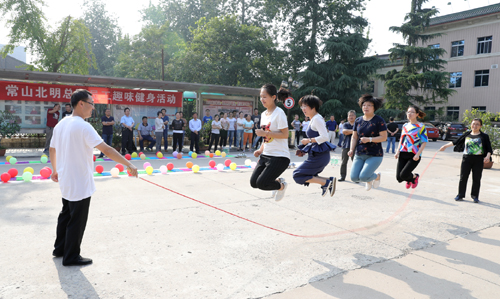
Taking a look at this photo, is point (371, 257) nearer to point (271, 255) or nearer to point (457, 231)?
point (271, 255)

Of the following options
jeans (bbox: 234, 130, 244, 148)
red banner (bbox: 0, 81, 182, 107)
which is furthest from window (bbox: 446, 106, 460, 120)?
red banner (bbox: 0, 81, 182, 107)

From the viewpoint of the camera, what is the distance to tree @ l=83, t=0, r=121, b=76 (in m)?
60.5

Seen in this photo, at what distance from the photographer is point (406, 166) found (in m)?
6.30

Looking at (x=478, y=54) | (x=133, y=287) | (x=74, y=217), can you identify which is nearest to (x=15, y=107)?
(x=74, y=217)

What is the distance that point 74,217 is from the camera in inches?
137

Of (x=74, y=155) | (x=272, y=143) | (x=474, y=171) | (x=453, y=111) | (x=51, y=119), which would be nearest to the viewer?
(x=74, y=155)

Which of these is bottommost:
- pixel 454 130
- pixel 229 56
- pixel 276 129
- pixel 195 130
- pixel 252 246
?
pixel 252 246

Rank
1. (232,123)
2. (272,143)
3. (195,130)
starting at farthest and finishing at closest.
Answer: (232,123), (195,130), (272,143)

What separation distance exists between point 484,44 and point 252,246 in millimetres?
37411

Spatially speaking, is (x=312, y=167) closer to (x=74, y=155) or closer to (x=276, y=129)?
(x=276, y=129)

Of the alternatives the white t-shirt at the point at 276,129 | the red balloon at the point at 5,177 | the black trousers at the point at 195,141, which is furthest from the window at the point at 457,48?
the red balloon at the point at 5,177

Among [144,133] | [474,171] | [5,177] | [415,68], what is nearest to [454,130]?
[415,68]

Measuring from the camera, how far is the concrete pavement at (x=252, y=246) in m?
3.16

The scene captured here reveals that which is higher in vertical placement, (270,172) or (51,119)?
(51,119)
